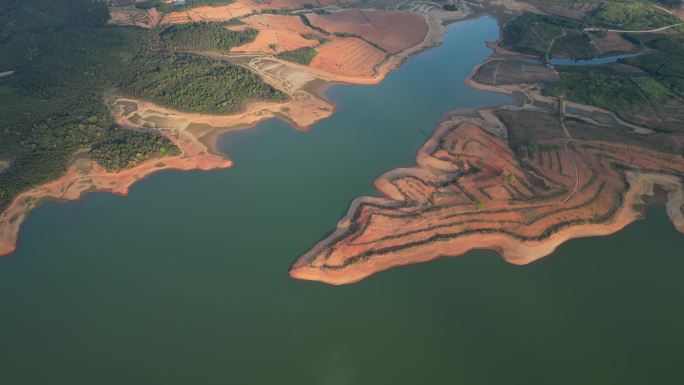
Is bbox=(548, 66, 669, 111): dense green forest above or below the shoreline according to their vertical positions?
above

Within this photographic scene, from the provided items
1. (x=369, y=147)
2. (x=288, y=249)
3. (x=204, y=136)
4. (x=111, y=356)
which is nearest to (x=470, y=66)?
(x=369, y=147)

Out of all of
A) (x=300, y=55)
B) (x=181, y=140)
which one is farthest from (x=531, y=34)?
(x=181, y=140)

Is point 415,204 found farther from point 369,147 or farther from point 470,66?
point 470,66

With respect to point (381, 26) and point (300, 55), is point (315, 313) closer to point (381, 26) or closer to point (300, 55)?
point (300, 55)

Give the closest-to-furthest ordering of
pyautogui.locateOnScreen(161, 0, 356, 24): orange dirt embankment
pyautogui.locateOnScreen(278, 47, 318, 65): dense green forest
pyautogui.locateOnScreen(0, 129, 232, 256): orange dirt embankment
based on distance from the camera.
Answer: pyautogui.locateOnScreen(0, 129, 232, 256): orange dirt embankment
pyautogui.locateOnScreen(278, 47, 318, 65): dense green forest
pyautogui.locateOnScreen(161, 0, 356, 24): orange dirt embankment

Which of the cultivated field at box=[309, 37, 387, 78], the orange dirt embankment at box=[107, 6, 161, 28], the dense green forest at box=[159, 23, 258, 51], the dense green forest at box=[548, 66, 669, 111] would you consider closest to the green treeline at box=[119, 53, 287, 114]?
the dense green forest at box=[159, 23, 258, 51]

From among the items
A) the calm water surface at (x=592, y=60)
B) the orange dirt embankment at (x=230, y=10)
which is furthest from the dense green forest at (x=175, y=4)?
the calm water surface at (x=592, y=60)

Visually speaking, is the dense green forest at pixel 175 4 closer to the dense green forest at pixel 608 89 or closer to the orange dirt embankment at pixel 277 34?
the orange dirt embankment at pixel 277 34

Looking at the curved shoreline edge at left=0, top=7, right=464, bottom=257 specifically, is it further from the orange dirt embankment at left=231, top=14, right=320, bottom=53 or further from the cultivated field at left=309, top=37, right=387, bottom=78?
the orange dirt embankment at left=231, top=14, right=320, bottom=53
